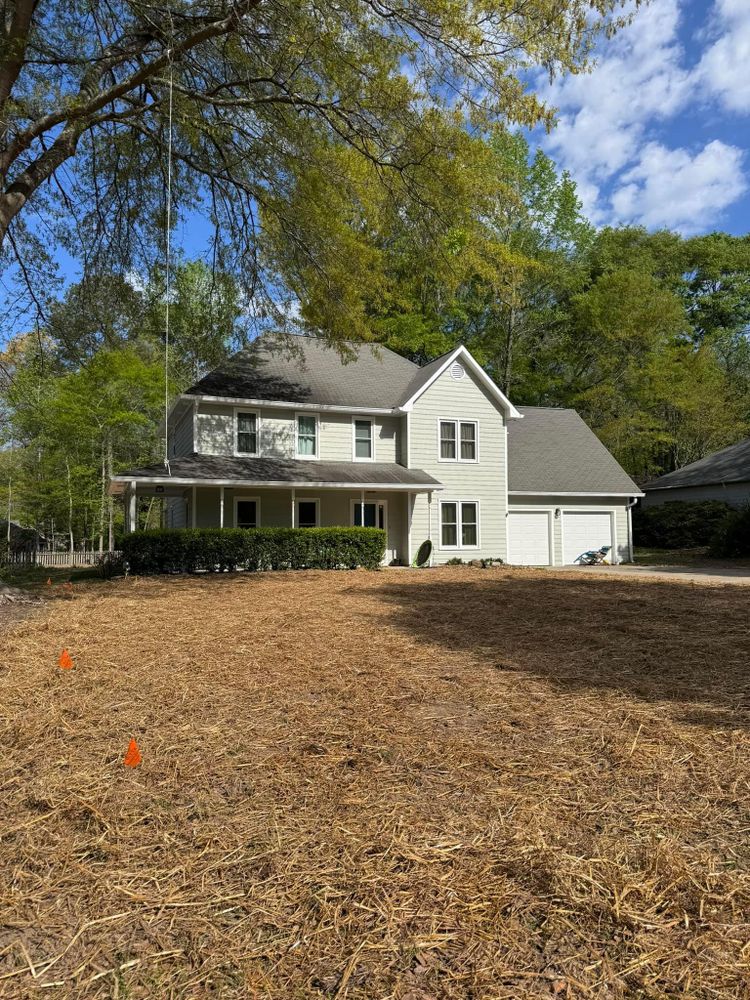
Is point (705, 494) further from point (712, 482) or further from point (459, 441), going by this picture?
Result: point (459, 441)

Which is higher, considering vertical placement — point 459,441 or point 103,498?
point 459,441

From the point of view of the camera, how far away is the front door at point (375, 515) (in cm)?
2050

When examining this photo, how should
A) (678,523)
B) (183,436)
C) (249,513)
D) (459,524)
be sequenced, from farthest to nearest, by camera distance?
→ 1. (678,523)
2. (459,524)
3. (183,436)
4. (249,513)

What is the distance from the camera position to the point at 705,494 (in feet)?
94.1

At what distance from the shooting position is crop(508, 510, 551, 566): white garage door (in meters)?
22.4

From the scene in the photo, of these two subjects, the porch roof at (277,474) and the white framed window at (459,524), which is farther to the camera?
the white framed window at (459,524)

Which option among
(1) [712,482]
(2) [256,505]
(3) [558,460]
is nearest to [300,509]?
(2) [256,505]

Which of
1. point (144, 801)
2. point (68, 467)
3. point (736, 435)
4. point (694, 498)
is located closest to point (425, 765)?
point (144, 801)

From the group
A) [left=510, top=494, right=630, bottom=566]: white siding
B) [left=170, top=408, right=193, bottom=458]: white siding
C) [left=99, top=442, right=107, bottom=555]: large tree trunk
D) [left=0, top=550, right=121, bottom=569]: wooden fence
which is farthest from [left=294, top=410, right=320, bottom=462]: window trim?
[left=99, top=442, right=107, bottom=555]: large tree trunk

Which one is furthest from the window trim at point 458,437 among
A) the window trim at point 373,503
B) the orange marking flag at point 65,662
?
the orange marking flag at point 65,662

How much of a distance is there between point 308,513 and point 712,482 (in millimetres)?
18905

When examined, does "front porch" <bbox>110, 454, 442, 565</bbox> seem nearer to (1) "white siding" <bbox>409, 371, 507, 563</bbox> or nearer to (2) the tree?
(1) "white siding" <bbox>409, 371, 507, 563</bbox>

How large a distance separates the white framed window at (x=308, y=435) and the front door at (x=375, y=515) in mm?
2195

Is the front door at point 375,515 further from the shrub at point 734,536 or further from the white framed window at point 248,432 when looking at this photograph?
the shrub at point 734,536
